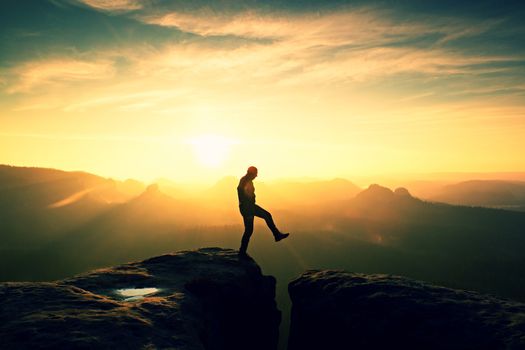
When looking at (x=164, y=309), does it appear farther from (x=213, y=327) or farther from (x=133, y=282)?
(x=133, y=282)

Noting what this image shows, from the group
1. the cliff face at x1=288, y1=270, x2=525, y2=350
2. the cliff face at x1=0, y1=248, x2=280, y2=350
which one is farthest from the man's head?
the cliff face at x1=288, y1=270, x2=525, y2=350

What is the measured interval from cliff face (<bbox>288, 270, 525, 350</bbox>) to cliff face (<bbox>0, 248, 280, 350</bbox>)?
2407 mm

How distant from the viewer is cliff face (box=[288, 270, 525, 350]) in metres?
9.76

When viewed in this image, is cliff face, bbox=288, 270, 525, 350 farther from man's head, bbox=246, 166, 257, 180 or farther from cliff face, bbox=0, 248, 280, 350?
man's head, bbox=246, 166, 257, 180

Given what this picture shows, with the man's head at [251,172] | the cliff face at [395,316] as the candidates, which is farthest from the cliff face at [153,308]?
the man's head at [251,172]

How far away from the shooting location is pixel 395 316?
11.7 m

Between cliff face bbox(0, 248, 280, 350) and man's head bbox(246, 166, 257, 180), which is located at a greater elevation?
man's head bbox(246, 166, 257, 180)

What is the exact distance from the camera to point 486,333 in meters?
9.55

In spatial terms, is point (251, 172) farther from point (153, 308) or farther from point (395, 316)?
point (395, 316)

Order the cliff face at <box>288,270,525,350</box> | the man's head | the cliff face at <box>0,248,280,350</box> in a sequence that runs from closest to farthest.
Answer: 1. the cliff face at <box>0,248,280,350</box>
2. the cliff face at <box>288,270,525,350</box>
3. the man's head

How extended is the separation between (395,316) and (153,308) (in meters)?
7.49

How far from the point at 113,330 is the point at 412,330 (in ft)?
27.2

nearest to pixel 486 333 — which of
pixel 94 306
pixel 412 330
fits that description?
pixel 412 330

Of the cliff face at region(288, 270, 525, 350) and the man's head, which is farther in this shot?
the man's head
